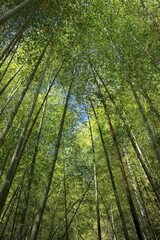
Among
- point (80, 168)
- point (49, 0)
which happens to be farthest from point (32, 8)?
point (80, 168)

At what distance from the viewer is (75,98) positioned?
5395 millimetres

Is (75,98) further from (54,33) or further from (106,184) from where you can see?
(106,184)

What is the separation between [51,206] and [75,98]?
4770mm

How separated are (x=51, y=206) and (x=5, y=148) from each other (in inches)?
154

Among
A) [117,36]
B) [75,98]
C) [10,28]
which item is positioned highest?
[117,36]

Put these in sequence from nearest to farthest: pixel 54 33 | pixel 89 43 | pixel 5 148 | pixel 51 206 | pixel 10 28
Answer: pixel 10 28 < pixel 54 33 < pixel 5 148 < pixel 89 43 < pixel 51 206

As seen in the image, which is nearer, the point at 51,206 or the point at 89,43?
the point at 89,43

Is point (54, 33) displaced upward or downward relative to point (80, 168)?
upward

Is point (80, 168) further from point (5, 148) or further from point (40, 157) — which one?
point (5, 148)

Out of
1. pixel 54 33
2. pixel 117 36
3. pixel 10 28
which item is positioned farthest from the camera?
pixel 117 36

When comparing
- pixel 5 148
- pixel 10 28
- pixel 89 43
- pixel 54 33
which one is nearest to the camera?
pixel 10 28

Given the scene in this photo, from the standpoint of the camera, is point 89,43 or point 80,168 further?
point 80,168

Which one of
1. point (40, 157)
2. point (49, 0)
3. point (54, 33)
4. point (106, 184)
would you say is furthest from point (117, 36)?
point (106, 184)

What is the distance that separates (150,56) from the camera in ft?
13.7
